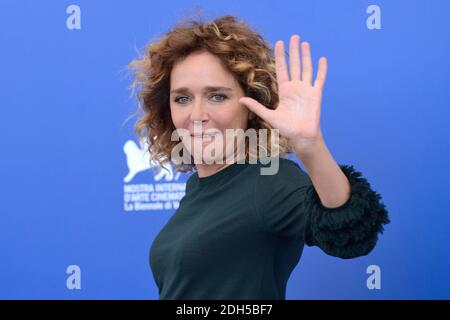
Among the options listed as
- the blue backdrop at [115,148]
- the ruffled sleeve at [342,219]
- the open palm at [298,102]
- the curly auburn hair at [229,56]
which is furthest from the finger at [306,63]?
the blue backdrop at [115,148]

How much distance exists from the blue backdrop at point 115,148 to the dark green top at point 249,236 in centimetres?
52

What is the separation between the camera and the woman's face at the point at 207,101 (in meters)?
0.99

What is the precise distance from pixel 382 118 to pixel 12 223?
3.19ft

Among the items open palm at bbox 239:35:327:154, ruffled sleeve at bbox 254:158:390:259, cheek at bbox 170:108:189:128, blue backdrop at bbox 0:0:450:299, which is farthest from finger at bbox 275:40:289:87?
blue backdrop at bbox 0:0:450:299

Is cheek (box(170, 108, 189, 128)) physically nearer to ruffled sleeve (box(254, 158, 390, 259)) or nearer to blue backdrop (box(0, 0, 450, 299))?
ruffled sleeve (box(254, 158, 390, 259))

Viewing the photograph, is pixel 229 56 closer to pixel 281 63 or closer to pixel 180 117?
pixel 180 117

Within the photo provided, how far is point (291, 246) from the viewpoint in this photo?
93 centimetres

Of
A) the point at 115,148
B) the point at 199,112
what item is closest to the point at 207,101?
the point at 199,112

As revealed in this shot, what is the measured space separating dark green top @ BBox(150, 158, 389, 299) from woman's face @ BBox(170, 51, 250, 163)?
0.07 metres

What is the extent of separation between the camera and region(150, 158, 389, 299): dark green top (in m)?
0.76

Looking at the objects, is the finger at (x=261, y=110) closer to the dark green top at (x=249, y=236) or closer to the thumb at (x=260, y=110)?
the thumb at (x=260, y=110)

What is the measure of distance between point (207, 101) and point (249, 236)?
26 centimetres
